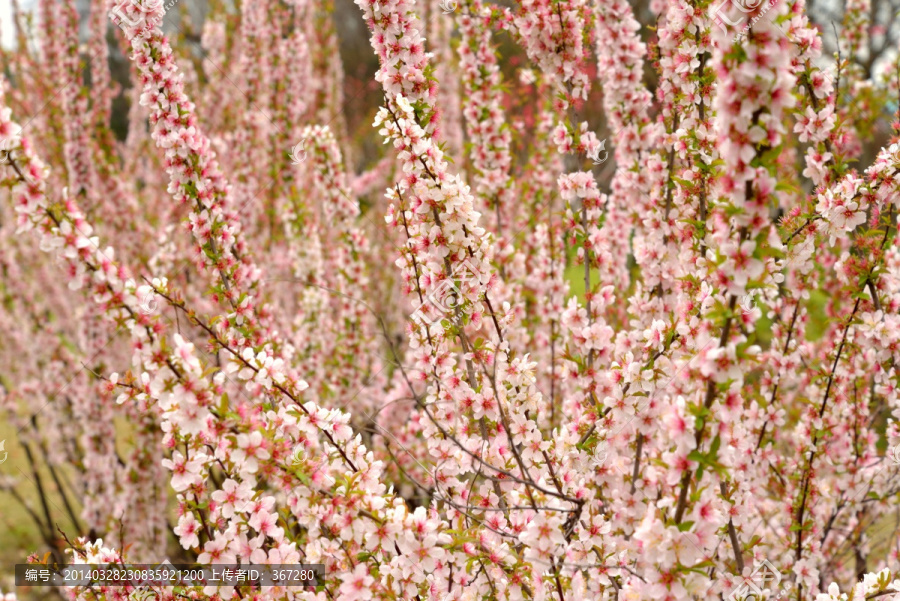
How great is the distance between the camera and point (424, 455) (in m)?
4.21

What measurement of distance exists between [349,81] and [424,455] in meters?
14.5

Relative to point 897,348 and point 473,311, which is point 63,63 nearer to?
point 473,311

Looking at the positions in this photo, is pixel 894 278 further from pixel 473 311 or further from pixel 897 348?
pixel 473 311

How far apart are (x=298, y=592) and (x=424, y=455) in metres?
2.12

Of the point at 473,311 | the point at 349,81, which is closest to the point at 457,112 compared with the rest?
the point at 473,311

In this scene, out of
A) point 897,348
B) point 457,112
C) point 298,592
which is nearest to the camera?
point 298,592

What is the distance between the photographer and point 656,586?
5.17 feet

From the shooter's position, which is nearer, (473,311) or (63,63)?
(473,311)

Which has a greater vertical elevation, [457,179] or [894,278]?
[457,179]

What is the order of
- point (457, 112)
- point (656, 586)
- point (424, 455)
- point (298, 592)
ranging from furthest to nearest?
point (457, 112), point (424, 455), point (298, 592), point (656, 586)

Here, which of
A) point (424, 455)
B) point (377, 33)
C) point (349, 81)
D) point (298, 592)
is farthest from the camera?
point (349, 81)

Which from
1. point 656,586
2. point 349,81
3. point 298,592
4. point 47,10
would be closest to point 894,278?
point 656,586

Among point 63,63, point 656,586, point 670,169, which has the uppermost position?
point 63,63

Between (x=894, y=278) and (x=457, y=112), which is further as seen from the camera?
(x=457, y=112)
